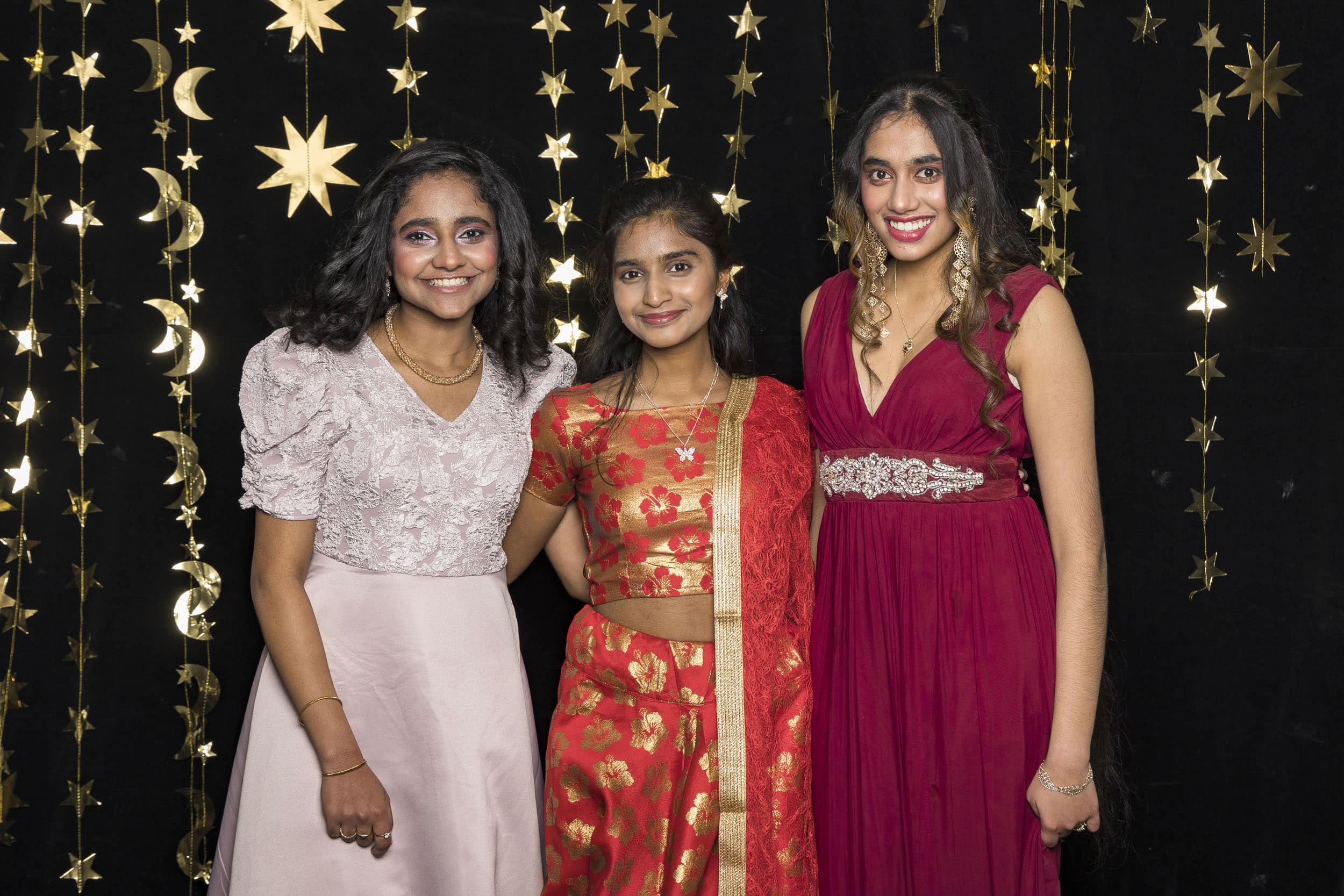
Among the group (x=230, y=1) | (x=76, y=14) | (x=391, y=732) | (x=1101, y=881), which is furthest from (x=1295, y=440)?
(x=76, y=14)

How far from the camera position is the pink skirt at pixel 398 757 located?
168cm

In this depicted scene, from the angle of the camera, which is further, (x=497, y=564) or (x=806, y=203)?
(x=806, y=203)

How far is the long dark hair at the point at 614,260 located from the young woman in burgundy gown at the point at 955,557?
0.32 metres

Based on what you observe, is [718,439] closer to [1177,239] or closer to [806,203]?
[806,203]

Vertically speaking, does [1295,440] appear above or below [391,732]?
above

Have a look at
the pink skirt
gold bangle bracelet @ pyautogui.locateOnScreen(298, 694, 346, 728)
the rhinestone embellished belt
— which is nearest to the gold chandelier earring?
the rhinestone embellished belt

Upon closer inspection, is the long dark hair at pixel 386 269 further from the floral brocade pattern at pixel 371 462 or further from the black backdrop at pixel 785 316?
the black backdrop at pixel 785 316

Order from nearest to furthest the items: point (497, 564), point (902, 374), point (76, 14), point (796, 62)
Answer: point (902, 374) → point (497, 564) → point (76, 14) → point (796, 62)

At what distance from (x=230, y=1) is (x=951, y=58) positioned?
147cm

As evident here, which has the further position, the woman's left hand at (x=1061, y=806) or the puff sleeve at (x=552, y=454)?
the puff sleeve at (x=552, y=454)

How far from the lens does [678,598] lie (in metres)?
1.80

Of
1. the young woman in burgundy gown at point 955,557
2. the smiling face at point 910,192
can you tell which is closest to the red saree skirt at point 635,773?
the young woman in burgundy gown at point 955,557

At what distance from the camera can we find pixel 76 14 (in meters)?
2.19

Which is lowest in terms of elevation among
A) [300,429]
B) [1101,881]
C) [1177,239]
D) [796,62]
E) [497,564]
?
[1101,881]
